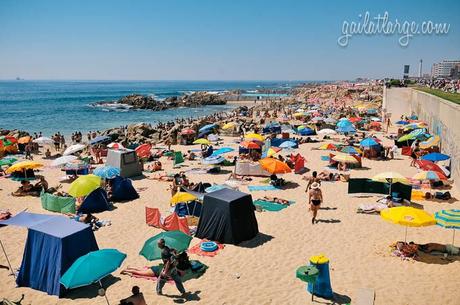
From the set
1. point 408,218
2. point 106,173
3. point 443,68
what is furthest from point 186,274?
point 443,68

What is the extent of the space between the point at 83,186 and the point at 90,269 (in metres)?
6.53

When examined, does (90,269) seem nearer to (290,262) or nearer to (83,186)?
(290,262)

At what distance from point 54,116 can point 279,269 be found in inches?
2395

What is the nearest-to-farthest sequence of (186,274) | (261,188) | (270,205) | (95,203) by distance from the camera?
(186,274), (95,203), (270,205), (261,188)

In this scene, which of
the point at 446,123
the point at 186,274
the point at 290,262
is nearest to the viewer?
the point at 186,274

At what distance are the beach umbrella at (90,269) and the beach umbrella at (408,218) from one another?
6334mm

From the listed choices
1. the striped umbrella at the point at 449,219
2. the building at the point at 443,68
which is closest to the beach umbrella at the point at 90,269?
the striped umbrella at the point at 449,219

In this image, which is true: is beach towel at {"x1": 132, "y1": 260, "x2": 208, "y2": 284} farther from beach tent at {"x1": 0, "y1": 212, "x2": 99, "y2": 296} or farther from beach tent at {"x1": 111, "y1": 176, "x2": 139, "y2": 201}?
beach tent at {"x1": 111, "y1": 176, "x2": 139, "y2": 201}

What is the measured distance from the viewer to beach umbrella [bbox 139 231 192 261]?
828 cm

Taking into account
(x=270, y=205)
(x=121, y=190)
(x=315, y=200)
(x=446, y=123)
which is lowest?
(x=270, y=205)

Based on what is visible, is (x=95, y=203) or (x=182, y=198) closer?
(x=182, y=198)

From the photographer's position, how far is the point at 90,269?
6.85m

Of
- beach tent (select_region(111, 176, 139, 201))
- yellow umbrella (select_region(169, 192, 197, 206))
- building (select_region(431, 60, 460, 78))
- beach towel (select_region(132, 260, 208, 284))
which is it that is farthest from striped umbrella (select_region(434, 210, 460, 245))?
building (select_region(431, 60, 460, 78))

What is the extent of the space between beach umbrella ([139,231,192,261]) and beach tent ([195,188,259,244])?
1.89 meters
